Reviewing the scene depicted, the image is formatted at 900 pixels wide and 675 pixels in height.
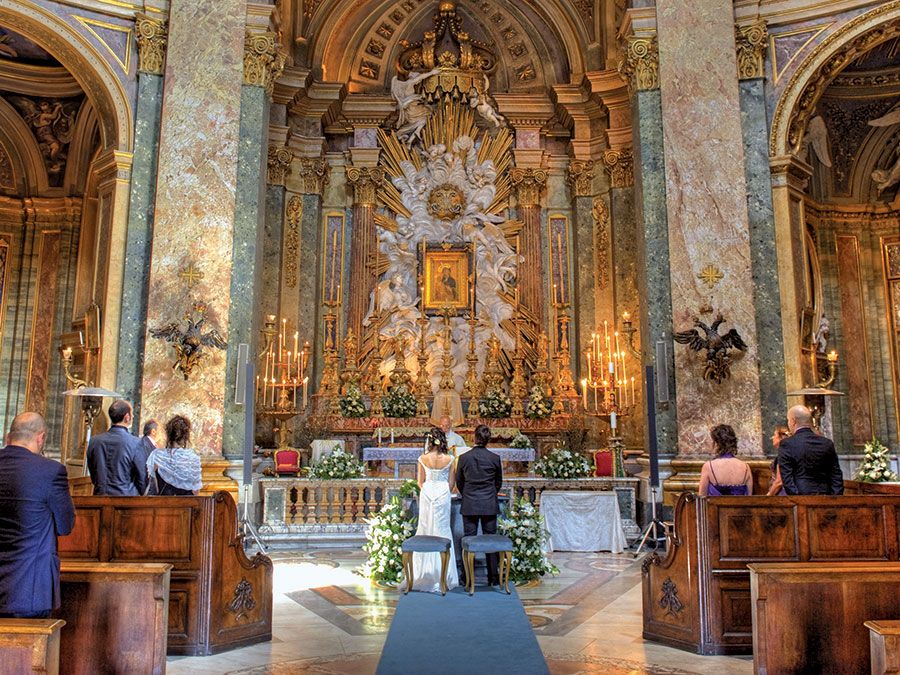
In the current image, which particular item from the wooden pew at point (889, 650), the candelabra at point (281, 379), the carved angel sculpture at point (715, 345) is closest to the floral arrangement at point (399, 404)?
the candelabra at point (281, 379)

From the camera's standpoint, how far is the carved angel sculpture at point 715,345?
9.35m

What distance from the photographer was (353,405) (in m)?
12.9

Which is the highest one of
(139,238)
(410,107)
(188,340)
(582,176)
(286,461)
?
(410,107)

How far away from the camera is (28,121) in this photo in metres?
13.8

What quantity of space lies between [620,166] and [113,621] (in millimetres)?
11484

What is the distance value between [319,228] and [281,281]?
1.41 meters

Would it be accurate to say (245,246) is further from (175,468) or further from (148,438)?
(175,468)

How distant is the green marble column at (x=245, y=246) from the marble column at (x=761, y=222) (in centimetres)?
644

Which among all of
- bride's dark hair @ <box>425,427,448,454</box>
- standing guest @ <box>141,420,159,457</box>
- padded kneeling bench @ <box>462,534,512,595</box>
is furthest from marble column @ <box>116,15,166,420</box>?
padded kneeling bench @ <box>462,534,512,595</box>

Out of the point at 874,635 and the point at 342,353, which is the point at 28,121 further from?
the point at 874,635

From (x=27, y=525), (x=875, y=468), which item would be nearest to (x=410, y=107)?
(x=875, y=468)

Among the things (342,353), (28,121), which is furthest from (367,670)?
(28,121)

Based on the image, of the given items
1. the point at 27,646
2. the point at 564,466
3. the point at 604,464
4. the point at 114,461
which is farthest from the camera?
the point at 604,464

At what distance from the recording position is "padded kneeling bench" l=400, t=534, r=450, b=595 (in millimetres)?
6836
